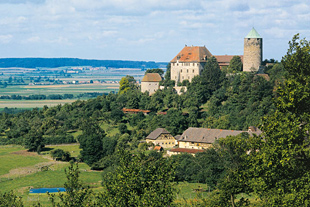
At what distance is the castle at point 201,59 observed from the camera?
7544cm

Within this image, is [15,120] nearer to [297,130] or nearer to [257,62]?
[257,62]

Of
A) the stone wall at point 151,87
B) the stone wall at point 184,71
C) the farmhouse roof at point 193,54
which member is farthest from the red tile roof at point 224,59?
the stone wall at point 151,87

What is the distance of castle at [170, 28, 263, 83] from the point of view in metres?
75.4

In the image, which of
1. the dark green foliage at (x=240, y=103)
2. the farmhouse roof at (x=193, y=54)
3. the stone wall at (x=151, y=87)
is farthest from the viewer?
the stone wall at (x=151, y=87)

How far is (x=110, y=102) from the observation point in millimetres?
84438

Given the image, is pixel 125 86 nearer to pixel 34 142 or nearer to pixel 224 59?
pixel 224 59

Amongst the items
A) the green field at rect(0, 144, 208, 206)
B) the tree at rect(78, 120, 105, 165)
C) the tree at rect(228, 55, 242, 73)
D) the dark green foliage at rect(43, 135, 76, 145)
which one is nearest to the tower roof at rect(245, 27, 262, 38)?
the tree at rect(228, 55, 242, 73)

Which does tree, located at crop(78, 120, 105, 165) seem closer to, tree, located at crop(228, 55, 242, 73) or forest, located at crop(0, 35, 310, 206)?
forest, located at crop(0, 35, 310, 206)

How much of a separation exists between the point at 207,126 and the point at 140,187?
5005 centimetres

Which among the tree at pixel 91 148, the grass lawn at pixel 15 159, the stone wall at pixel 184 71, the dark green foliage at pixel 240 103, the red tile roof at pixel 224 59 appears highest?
the red tile roof at pixel 224 59

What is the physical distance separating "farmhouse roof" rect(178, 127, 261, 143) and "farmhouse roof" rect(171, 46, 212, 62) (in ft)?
70.3

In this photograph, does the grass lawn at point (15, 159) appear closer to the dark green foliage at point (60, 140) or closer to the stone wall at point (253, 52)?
the dark green foliage at point (60, 140)

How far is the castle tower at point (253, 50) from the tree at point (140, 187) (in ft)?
194

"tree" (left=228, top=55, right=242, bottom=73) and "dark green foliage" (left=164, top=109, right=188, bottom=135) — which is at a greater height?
"tree" (left=228, top=55, right=242, bottom=73)
